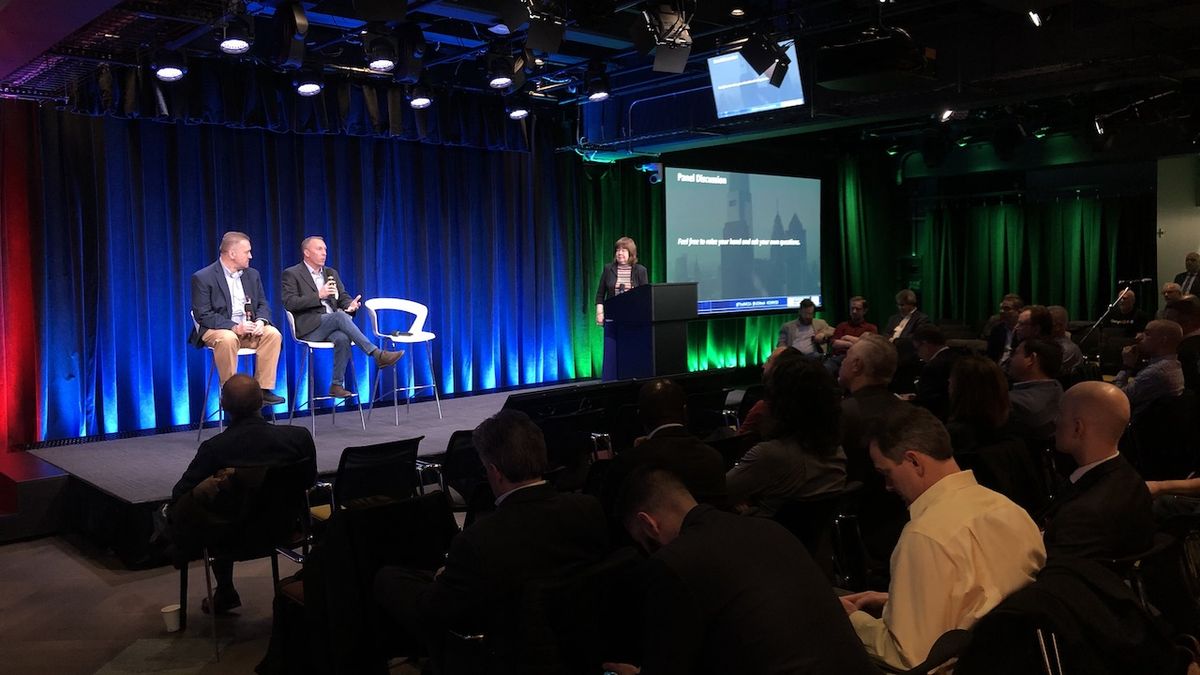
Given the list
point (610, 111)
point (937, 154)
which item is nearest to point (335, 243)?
point (610, 111)

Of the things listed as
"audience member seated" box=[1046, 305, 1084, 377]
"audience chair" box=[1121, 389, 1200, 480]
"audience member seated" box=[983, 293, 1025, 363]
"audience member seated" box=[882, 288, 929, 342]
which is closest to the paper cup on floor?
"audience chair" box=[1121, 389, 1200, 480]

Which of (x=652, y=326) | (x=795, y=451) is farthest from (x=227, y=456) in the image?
(x=652, y=326)

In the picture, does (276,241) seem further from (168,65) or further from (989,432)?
(989,432)

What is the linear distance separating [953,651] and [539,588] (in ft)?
3.38

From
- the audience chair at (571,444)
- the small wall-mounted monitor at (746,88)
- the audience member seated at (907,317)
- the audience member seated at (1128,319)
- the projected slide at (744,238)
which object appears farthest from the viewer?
the projected slide at (744,238)

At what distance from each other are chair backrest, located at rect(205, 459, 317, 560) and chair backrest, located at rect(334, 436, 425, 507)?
17 centimetres

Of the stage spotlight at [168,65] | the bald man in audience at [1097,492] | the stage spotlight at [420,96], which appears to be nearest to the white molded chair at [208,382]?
the stage spotlight at [168,65]

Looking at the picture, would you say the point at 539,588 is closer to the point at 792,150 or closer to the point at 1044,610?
the point at 1044,610

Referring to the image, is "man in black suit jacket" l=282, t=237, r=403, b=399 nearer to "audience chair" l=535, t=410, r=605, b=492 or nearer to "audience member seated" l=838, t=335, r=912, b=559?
"audience chair" l=535, t=410, r=605, b=492

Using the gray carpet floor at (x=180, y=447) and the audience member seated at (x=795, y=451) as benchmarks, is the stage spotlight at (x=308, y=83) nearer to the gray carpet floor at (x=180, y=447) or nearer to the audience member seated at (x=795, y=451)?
the gray carpet floor at (x=180, y=447)

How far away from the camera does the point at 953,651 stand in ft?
6.66

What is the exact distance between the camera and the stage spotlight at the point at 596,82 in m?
9.27

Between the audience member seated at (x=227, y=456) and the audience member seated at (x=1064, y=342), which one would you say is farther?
the audience member seated at (x=1064, y=342)

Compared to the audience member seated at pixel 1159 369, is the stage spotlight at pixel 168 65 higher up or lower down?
higher up
